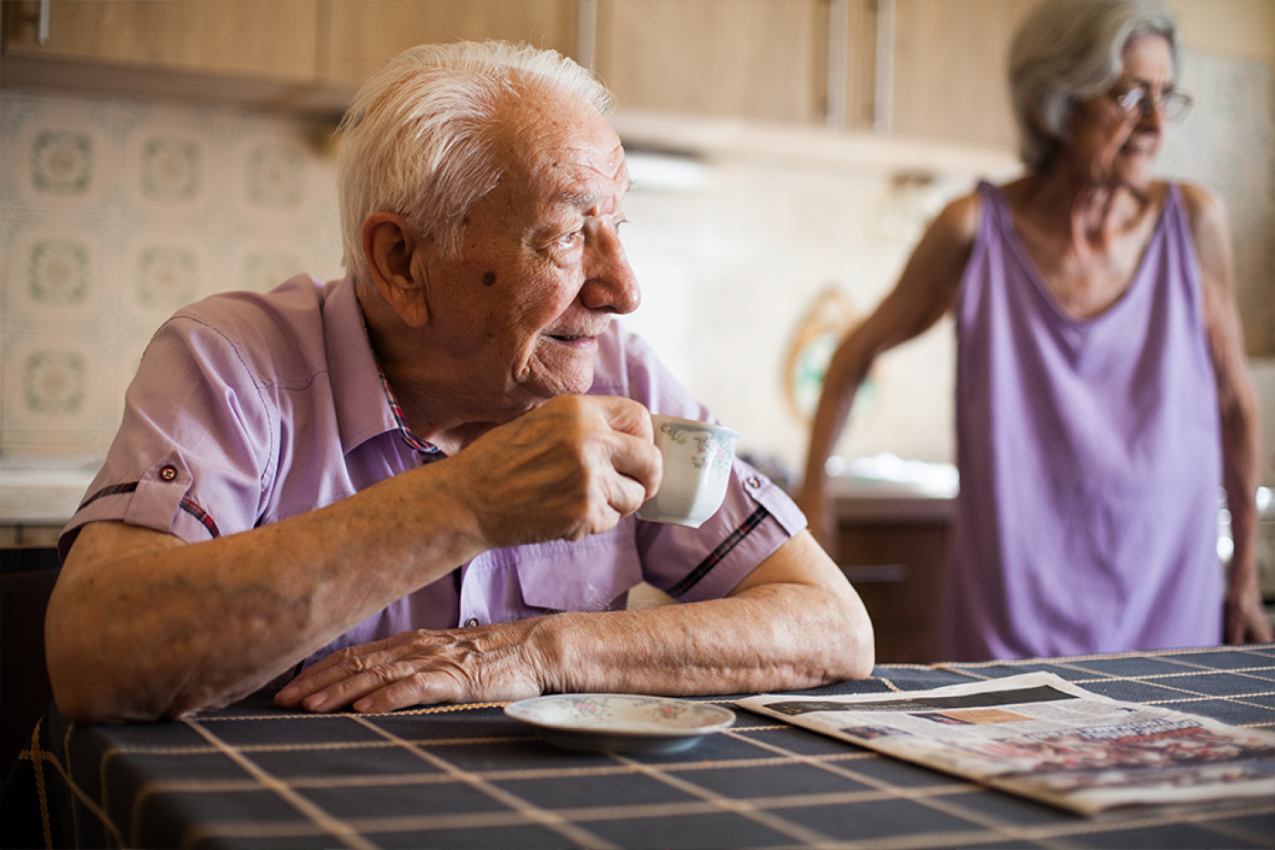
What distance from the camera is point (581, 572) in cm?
127

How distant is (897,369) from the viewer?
134 inches

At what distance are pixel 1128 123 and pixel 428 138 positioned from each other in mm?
1213

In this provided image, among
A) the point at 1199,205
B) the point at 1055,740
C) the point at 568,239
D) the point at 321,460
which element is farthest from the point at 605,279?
the point at 1199,205

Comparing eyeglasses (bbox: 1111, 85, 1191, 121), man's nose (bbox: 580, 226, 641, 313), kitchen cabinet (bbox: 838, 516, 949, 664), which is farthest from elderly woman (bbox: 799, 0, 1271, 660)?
man's nose (bbox: 580, 226, 641, 313)

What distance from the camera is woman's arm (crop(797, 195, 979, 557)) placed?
1959 millimetres

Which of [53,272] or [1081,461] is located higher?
[53,272]

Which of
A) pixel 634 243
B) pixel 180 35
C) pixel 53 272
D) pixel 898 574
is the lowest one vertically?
pixel 898 574

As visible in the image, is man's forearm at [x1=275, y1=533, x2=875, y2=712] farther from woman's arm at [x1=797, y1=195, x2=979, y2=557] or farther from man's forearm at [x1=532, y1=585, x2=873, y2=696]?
woman's arm at [x1=797, y1=195, x2=979, y2=557]

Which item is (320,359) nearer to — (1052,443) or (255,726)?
(255,726)

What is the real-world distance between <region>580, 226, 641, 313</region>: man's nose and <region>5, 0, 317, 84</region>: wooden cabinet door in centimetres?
155

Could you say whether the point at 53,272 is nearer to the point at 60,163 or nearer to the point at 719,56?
the point at 60,163

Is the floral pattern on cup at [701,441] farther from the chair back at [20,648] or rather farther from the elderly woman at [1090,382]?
the elderly woman at [1090,382]

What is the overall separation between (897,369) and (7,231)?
230 cm

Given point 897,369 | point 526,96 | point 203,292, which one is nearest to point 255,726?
point 526,96
